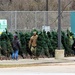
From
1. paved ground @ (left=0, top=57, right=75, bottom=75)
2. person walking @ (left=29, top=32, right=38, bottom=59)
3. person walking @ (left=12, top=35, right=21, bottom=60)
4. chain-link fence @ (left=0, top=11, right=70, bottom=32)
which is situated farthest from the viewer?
chain-link fence @ (left=0, top=11, right=70, bottom=32)

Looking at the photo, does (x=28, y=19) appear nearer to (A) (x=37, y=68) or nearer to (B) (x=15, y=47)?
(B) (x=15, y=47)

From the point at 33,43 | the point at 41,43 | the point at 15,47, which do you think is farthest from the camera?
the point at 41,43

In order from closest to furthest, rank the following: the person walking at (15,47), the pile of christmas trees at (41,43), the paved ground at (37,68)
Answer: the paved ground at (37,68) < the person walking at (15,47) < the pile of christmas trees at (41,43)

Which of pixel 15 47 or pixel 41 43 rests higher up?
pixel 41 43

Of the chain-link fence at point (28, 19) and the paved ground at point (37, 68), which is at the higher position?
the chain-link fence at point (28, 19)

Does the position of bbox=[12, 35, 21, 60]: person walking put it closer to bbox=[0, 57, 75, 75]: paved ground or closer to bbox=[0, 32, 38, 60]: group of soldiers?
bbox=[0, 32, 38, 60]: group of soldiers

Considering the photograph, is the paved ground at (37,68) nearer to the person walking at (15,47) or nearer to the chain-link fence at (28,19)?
the person walking at (15,47)

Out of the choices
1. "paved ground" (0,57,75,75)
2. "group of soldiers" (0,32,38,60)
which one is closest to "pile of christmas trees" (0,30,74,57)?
"group of soldiers" (0,32,38,60)

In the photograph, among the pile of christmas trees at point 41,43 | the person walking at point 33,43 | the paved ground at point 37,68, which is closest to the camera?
the paved ground at point 37,68

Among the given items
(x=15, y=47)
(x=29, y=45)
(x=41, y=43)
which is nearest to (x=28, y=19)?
(x=41, y=43)

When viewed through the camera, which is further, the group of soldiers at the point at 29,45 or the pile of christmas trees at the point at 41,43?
the pile of christmas trees at the point at 41,43

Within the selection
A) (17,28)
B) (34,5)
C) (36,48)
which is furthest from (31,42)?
(34,5)

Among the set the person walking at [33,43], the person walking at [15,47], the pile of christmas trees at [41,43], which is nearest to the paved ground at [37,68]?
the person walking at [15,47]

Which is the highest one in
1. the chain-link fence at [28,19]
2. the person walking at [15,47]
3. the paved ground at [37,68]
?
the chain-link fence at [28,19]
